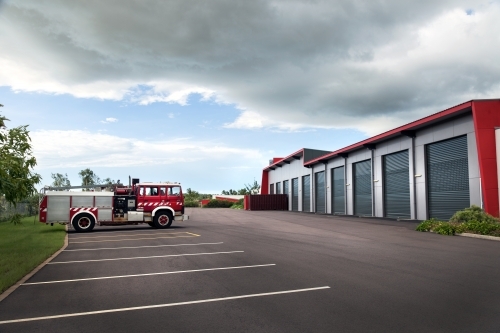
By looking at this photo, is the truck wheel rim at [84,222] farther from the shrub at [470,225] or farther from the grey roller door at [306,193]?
the grey roller door at [306,193]

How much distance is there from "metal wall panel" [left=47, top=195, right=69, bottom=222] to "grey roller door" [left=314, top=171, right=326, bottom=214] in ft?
87.7

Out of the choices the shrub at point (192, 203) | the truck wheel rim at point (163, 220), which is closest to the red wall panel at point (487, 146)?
the truck wheel rim at point (163, 220)

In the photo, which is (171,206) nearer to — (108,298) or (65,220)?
(65,220)

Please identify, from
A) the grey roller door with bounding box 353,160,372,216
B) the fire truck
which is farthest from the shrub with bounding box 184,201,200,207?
the fire truck

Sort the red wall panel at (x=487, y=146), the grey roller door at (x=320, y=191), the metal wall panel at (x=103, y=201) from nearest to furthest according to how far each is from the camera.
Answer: the red wall panel at (x=487, y=146)
the metal wall panel at (x=103, y=201)
the grey roller door at (x=320, y=191)

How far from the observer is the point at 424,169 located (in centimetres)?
2495

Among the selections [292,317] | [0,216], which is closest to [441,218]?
[292,317]

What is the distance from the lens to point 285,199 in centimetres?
5697

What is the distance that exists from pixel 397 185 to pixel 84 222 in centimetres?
2016

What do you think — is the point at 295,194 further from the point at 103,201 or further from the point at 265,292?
the point at 265,292

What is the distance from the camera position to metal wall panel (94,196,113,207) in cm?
2294

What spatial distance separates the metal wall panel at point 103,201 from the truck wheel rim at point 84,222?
0.96m

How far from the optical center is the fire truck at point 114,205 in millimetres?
22141

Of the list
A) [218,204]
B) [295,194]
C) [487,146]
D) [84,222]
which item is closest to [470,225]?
[487,146]
